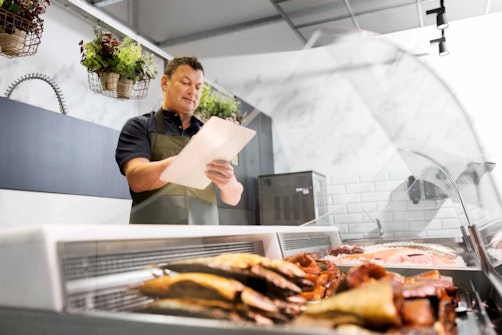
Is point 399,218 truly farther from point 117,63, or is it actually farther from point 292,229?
point 117,63

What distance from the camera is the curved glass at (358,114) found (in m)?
0.68

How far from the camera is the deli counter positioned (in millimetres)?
516

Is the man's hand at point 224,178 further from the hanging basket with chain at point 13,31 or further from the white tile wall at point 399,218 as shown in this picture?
the hanging basket with chain at point 13,31

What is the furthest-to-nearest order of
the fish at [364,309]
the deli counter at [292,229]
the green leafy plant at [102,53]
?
1. the green leafy plant at [102,53]
2. the deli counter at [292,229]
3. the fish at [364,309]

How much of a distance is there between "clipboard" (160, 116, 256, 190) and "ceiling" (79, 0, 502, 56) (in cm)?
309

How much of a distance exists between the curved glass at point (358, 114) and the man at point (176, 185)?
0.06m

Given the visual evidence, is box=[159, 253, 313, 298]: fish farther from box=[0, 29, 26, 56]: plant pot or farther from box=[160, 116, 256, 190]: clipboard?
box=[0, 29, 26, 56]: plant pot

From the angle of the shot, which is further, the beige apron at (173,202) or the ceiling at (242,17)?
the ceiling at (242,17)

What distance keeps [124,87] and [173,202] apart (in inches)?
73.0

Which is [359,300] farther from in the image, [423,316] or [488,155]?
[488,155]

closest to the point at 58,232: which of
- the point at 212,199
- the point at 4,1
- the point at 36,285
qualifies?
the point at 36,285

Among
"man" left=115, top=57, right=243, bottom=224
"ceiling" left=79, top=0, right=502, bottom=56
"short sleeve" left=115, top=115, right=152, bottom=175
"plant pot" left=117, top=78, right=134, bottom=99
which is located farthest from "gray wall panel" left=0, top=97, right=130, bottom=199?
"man" left=115, top=57, right=243, bottom=224

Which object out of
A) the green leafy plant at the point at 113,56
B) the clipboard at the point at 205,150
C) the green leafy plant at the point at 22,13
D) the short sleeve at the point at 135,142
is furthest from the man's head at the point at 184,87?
the green leafy plant at the point at 113,56

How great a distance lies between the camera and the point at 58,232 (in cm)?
53
